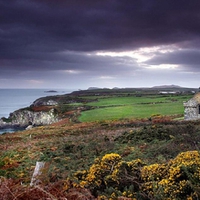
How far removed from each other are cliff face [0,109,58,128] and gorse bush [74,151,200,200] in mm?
62986

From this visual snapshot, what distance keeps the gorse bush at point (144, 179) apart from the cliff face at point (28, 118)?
6299 centimetres

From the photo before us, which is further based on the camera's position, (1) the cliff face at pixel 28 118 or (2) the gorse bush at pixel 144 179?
(1) the cliff face at pixel 28 118

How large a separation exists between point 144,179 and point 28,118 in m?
77.1

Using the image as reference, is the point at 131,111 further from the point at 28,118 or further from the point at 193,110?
the point at 28,118

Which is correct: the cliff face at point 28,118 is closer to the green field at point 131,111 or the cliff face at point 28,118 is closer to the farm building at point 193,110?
the green field at point 131,111

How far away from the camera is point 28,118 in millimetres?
80312

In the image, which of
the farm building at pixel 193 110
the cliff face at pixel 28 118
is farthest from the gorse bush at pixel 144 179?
the cliff face at pixel 28 118

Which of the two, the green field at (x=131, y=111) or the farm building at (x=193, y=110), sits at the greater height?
the farm building at (x=193, y=110)

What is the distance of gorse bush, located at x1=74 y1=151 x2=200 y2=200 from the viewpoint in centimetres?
631

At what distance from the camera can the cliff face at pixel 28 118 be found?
72.3m

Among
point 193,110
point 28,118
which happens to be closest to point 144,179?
point 193,110

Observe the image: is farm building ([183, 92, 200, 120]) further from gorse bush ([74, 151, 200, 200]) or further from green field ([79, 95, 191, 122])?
gorse bush ([74, 151, 200, 200])

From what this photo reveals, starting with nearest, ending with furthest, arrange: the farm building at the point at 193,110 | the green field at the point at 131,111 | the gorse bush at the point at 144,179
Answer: the gorse bush at the point at 144,179
the farm building at the point at 193,110
the green field at the point at 131,111

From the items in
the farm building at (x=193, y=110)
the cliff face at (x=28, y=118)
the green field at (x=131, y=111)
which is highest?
the farm building at (x=193, y=110)
